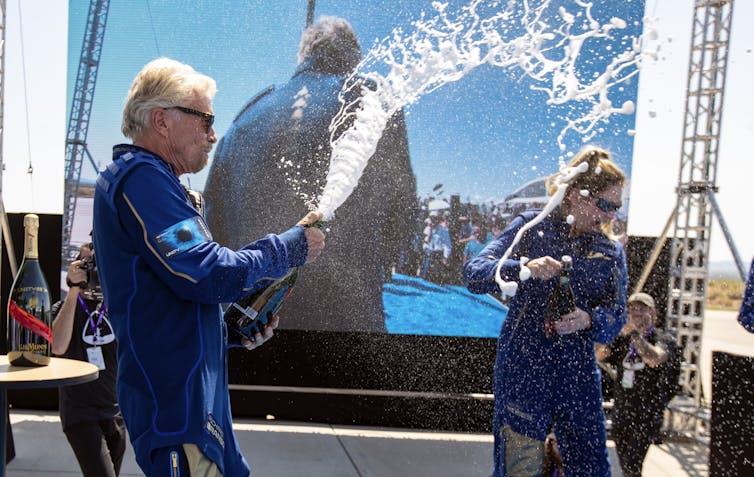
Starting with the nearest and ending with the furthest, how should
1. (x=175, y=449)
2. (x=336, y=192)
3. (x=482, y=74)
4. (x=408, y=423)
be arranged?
(x=175, y=449), (x=336, y=192), (x=482, y=74), (x=408, y=423)

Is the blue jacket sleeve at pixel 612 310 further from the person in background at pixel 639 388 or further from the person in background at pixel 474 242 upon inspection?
the person in background at pixel 474 242

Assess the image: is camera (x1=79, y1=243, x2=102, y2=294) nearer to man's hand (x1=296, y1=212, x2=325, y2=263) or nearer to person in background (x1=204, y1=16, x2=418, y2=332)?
man's hand (x1=296, y1=212, x2=325, y2=263)

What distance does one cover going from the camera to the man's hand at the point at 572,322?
105 inches

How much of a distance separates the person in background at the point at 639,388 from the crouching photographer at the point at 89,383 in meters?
2.77

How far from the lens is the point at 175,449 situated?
67.1 inches

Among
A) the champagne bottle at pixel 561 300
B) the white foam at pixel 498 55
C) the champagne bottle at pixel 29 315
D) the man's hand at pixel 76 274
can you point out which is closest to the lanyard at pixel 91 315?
the man's hand at pixel 76 274

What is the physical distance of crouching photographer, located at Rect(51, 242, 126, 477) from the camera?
3240 millimetres

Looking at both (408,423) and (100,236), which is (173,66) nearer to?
(100,236)

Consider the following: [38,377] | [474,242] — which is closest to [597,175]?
[38,377]

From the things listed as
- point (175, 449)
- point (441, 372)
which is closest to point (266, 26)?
point (441, 372)

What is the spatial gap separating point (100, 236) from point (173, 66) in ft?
1.77

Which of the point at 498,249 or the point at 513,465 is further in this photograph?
the point at 498,249

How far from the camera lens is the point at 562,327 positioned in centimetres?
267

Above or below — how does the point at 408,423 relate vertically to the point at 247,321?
below
